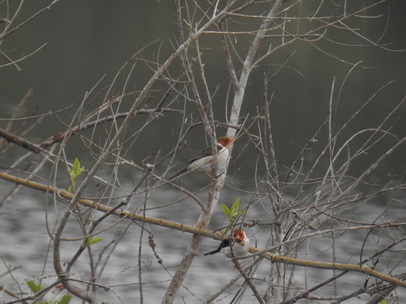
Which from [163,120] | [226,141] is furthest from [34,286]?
[163,120]

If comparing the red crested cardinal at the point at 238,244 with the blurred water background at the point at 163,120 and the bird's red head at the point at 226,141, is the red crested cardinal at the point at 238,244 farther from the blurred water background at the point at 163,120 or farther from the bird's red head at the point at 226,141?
the bird's red head at the point at 226,141

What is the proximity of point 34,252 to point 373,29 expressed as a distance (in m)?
21.8

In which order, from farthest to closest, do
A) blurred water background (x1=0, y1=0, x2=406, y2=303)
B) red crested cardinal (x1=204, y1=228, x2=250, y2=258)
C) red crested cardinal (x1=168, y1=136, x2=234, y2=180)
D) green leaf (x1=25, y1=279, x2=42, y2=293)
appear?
1. blurred water background (x1=0, y1=0, x2=406, y2=303)
2. red crested cardinal (x1=168, y1=136, x2=234, y2=180)
3. red crested cardinal (x1=204, y1=228, x2=250, y2=258)
4. green leaf (x1=25, y1=279, x2=42, y2=293)

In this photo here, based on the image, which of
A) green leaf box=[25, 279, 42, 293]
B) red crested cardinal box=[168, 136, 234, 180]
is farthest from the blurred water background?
green leaf box=[25, 279, 42, 293]

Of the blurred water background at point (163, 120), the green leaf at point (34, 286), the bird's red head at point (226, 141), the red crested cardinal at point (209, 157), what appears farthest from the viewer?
the blurred water background at point (163, 120)

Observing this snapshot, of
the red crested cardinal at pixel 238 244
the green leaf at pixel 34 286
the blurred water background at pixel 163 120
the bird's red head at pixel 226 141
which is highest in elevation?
the blurred water background at pixel 163 120

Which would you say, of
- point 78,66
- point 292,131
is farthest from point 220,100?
point 78,66

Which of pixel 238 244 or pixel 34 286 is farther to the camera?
pixel 238 244

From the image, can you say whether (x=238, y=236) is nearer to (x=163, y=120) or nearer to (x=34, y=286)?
(x=34, y=286)

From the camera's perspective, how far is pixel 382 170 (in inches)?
666

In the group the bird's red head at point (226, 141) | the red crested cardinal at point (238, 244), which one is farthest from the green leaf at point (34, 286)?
the bird's red head at point (226, 141)

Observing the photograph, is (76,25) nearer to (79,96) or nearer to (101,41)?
(101,41)

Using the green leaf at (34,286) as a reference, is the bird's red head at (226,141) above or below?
above

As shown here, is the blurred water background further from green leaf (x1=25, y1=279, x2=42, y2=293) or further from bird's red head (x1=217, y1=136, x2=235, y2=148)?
green leaf (x1=25, y1=279, x2=42, y2=293)
